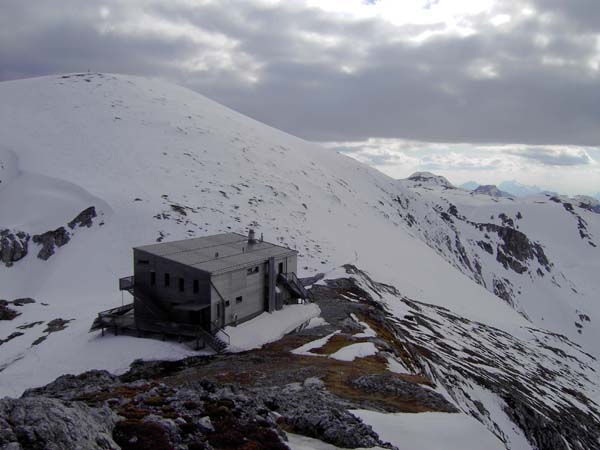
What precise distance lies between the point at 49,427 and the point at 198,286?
20.7 meters

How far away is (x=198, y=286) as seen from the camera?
104ft

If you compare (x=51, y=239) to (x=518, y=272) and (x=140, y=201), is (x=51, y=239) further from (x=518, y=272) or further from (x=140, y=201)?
(x=518, y=272)

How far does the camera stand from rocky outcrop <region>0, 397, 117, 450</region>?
10688mm

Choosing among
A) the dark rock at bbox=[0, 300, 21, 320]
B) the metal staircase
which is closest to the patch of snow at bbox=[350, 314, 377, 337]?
the metal staircase

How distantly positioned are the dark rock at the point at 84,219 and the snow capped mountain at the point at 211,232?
18 centimetres

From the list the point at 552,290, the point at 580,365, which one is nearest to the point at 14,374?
the point at 580,365

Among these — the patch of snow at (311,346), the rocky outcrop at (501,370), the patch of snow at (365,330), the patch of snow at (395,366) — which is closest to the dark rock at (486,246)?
the rocky outcrop at (501,370)

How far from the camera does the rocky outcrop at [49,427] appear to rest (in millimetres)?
10688

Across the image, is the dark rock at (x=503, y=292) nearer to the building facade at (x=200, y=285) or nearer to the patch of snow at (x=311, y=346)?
the building facade at (x=200, y=285)

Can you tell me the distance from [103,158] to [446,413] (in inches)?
2772

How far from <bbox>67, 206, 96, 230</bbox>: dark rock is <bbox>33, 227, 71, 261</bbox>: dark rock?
146 centimetres

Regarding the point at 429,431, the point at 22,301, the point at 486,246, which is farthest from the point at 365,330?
the point at 486,246

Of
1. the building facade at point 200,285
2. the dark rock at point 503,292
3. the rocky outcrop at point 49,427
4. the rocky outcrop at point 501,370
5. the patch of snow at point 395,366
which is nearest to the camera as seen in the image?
the rocky outcrop at point 49,427

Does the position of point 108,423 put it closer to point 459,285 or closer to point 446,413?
point 446,413
